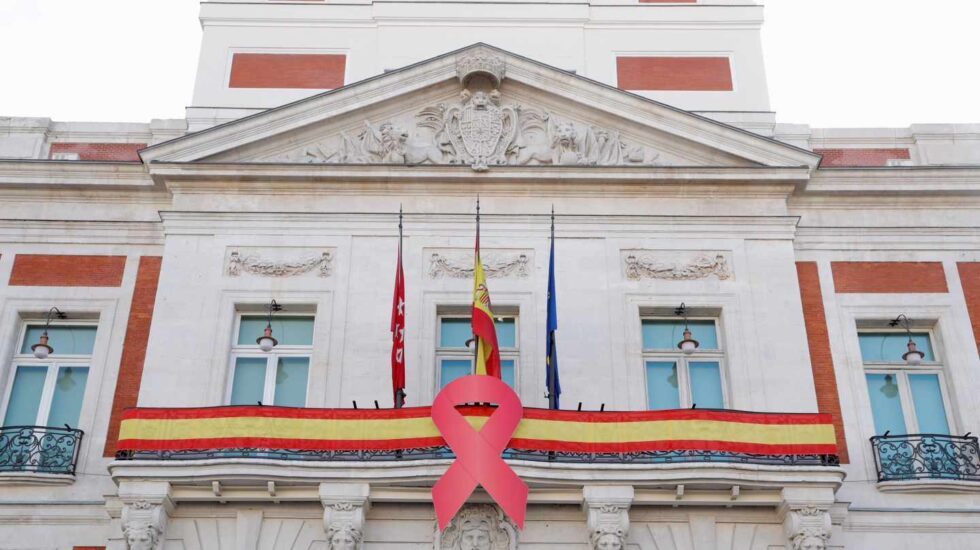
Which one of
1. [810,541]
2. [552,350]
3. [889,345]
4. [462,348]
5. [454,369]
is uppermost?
[889,345]

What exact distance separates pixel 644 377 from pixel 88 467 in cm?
713

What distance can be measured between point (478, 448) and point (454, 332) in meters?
2.92

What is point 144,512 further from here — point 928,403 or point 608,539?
point 928,403

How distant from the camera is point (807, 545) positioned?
1317 cm

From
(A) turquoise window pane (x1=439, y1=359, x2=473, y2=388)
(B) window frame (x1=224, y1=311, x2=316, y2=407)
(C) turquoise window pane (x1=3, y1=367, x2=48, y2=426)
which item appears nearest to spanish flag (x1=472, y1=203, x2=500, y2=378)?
(A) turquoise window pane (x1=439, y1=359, x2=473, y2=388)

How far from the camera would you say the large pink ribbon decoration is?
13.0m

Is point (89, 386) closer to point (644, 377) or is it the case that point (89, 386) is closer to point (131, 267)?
point (131, 267)

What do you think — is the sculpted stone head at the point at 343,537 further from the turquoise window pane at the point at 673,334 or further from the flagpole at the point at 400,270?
the turquoise window pane at the point at 673,334

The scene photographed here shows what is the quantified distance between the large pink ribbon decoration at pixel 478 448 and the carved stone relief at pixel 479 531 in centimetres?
39

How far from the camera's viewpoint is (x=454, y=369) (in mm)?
15445

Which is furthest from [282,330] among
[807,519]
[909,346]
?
[909,346]

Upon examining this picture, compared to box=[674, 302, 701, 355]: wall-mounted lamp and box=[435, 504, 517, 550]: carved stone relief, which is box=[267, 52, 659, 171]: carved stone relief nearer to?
box=[674, 302, 701, 355]: wall-mounted lamp

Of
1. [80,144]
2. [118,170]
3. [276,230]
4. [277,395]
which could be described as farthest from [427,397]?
[80,144]

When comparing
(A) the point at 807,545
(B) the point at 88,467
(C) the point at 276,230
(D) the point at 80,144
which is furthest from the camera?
(D) the point at 80,144
